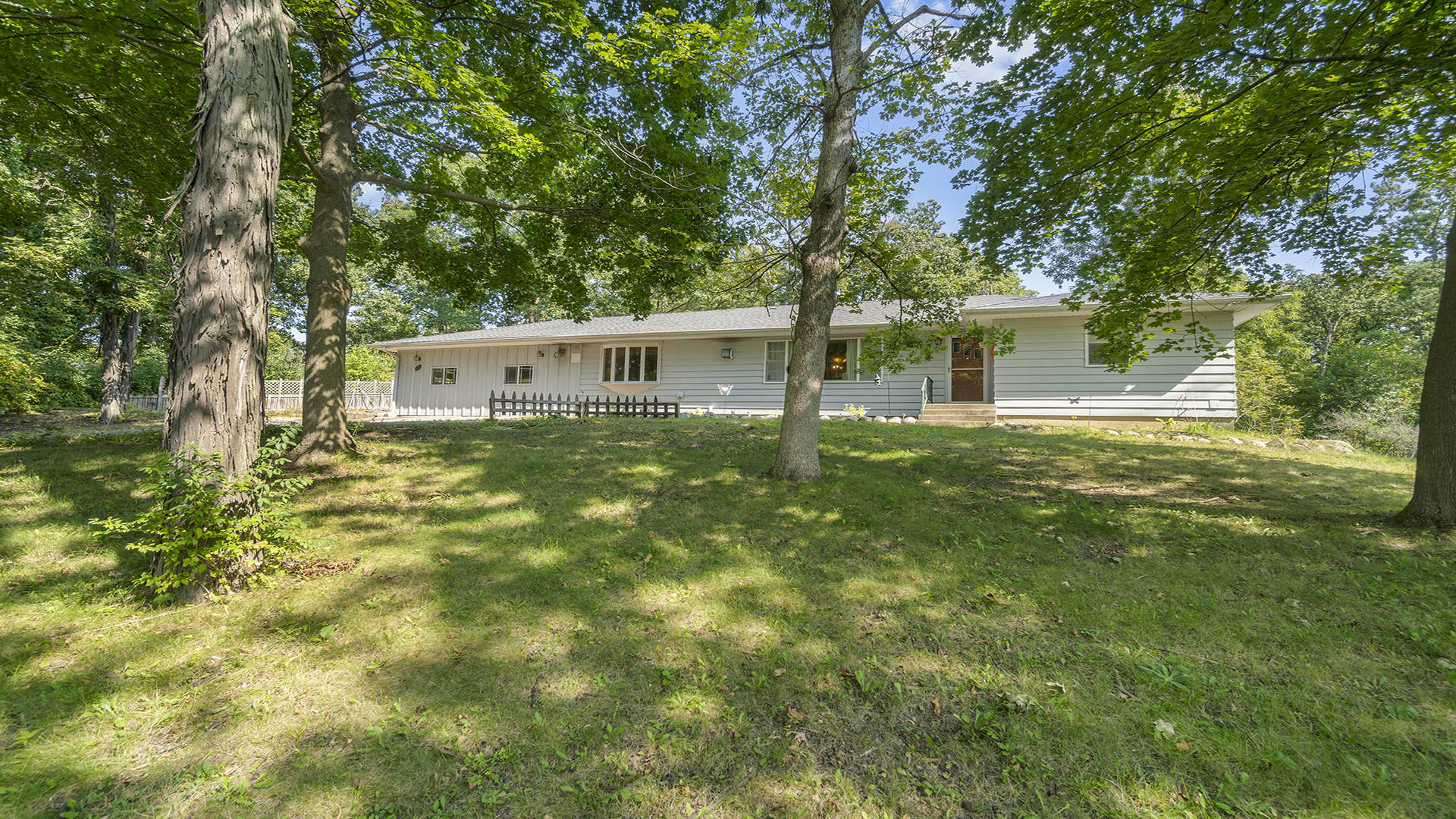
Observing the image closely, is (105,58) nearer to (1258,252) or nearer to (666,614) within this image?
(666,614)

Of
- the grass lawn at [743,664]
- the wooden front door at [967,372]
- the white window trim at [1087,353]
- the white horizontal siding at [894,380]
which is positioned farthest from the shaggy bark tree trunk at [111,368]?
the white window trim at [1087,353]

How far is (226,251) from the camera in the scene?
3.35 meters

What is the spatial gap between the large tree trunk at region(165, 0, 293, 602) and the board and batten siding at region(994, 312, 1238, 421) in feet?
42.2

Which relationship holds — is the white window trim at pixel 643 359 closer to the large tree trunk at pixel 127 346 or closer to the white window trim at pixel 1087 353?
the white window trim at pixel 1087 353

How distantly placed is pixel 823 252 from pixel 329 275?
6082 millimetres

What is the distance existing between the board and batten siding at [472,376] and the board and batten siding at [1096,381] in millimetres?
13769

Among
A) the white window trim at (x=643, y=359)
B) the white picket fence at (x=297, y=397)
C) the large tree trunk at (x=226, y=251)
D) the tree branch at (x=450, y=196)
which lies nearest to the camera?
the large tree trunk at (x=226, y=251)

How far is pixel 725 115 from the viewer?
7879 millimetres

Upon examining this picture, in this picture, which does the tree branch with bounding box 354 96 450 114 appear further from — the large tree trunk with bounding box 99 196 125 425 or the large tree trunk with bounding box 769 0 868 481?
the large tree trunk with bounding box 99 196 125 425

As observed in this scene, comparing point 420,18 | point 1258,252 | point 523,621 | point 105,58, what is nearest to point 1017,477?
point 1258,252

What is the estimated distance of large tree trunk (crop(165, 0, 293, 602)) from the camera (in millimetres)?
3293

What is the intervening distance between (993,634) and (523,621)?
2.88 meters

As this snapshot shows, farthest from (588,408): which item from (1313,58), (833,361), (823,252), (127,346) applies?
(127,346)

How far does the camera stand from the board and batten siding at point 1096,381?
12.5 meters
